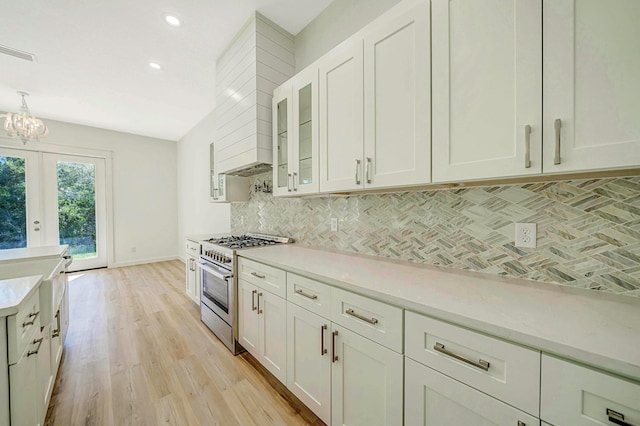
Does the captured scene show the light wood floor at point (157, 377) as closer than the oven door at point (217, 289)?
Yes

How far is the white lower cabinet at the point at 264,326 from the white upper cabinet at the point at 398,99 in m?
1.05

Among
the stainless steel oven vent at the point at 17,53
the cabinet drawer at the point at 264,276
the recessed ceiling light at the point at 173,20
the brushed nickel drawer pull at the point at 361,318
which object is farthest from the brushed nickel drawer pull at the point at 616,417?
the stainless steel oven vent at the point at 17,53

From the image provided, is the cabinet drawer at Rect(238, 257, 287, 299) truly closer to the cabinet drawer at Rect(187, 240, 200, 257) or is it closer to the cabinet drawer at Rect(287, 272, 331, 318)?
the cabinet drawer at Rect(287, 272, 331, 318)

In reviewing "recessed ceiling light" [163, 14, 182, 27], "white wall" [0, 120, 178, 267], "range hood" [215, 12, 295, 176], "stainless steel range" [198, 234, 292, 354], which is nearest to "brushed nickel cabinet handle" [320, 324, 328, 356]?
"stainless steel range" [198, 234, 292, 354]

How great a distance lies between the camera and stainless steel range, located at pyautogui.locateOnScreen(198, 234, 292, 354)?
2.09 metres

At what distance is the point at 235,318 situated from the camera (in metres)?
2.10

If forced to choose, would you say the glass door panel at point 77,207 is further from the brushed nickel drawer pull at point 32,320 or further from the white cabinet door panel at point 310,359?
the white cabinet door panel at point 310,359

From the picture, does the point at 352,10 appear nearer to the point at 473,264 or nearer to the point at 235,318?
the point at 473,264

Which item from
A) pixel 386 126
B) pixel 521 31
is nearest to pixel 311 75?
pixel 386 126

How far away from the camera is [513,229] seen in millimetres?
1214

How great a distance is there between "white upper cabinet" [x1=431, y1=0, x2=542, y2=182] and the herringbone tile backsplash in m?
0.34

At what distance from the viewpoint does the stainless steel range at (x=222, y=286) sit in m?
2.09

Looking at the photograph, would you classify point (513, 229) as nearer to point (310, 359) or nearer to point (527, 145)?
point (527, 145)

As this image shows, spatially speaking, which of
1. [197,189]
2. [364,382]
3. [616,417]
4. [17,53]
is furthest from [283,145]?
[197,189]
